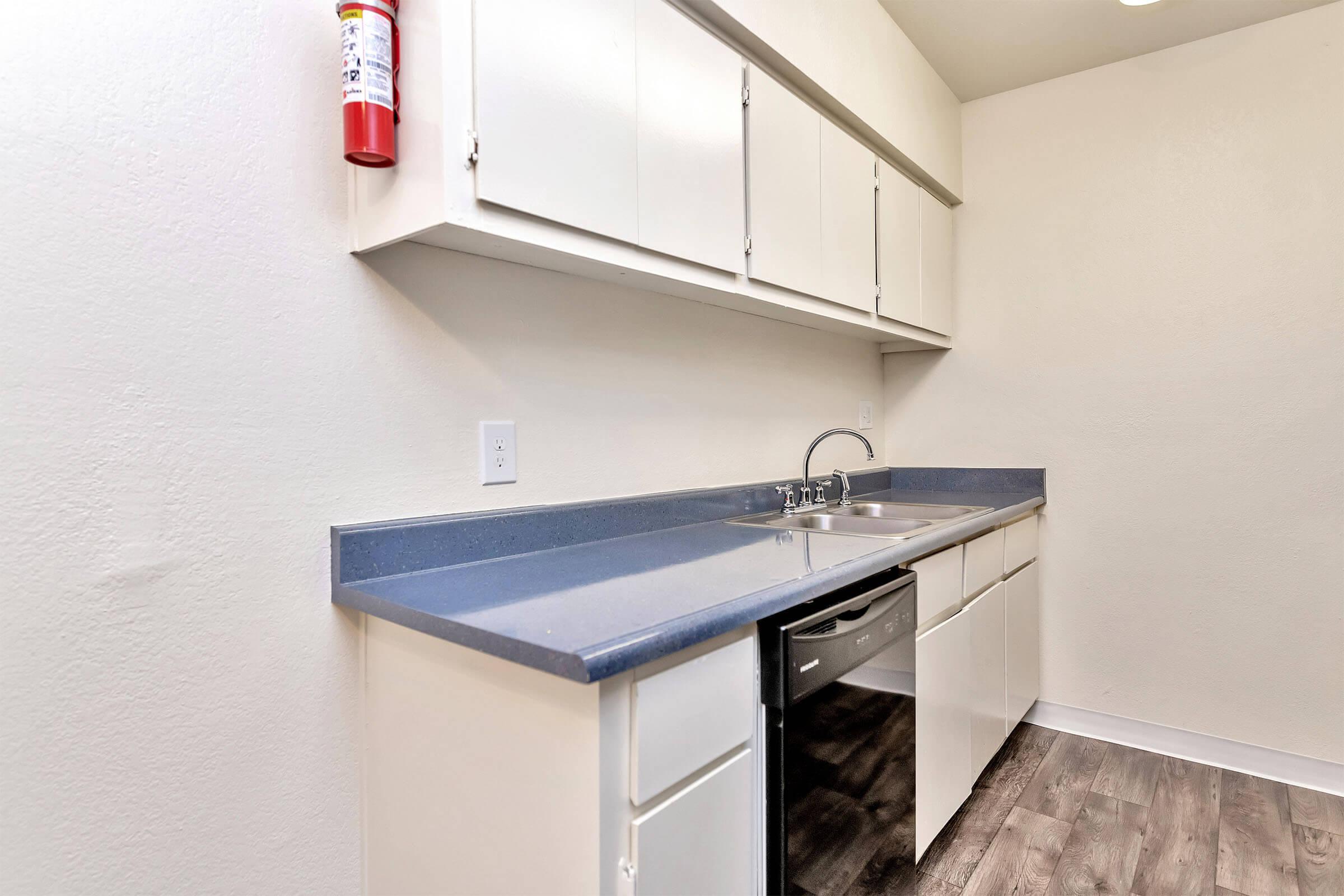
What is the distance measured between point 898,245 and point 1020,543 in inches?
43.1

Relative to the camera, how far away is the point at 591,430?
4.96 feet

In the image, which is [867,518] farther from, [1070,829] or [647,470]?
[1070,829]

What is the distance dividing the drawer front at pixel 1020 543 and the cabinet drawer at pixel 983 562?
0.06 metres

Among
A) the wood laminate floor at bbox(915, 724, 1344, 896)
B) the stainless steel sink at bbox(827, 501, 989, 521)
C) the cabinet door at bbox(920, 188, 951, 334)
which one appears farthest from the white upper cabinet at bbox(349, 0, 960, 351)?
the wood laminate floor at bbox(915, 724, 1344, 896)

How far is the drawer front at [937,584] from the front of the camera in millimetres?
1507

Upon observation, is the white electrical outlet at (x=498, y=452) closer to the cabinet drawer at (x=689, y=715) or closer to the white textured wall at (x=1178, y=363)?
the cabinet drawer at (x=689, y=715)

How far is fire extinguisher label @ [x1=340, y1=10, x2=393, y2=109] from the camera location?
979 mm

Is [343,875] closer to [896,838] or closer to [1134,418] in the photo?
[896,838]

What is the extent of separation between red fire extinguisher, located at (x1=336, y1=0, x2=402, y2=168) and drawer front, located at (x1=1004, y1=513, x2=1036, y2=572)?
201 cm

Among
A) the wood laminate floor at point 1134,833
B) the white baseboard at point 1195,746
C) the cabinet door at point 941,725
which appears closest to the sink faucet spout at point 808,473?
the cabinet door at point 941,725

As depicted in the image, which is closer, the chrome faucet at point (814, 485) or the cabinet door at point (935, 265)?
the chrome faucet at point (814, 485)

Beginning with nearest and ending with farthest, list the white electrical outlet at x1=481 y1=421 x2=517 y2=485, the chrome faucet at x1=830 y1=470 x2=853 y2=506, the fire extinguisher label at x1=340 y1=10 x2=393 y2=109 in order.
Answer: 1. the fire extinguisher label at x1=340 y1=10 x2=393 y2=109
2. the white electrical outlet at x1=481 y1=421 x2=517 y2=485
3. the chrome faucet at x1=830 y1=470 x2=853 y2=506

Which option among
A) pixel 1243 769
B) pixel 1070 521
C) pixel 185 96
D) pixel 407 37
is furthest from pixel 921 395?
pixel 185 96

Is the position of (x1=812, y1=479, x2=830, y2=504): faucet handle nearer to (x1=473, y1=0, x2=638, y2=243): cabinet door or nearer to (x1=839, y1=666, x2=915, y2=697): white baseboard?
(x1=839, y1=666, x2=915, y2=697): white baseboard
